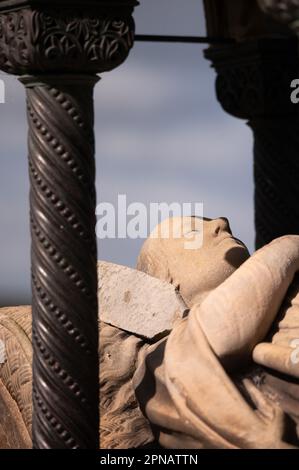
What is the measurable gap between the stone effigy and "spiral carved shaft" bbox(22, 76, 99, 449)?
0.49m

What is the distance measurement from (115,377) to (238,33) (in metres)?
2.32

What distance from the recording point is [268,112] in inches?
455

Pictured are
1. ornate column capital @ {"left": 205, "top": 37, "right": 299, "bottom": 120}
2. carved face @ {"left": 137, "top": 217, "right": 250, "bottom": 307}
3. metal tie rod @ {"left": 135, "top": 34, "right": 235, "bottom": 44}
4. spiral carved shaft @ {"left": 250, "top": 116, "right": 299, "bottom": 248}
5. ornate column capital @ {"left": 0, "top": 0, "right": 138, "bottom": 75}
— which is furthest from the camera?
spiral carved shaft @ {"left": 250, "top": 116, "right": 299, "bottom": 248}

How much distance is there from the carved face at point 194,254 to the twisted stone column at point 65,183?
1324 millimetres

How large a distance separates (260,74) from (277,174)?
656 mm

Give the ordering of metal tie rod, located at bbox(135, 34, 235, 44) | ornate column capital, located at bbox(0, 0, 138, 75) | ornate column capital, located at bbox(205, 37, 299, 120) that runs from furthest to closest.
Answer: ornate column capital, located at bbox(205, 37, 299, 120), metal tie rod, located at bbox(135, 34, 235, 44), ornate column capital, located at bbox(0, 0, 138, 75)

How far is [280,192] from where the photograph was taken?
11695 millimetres

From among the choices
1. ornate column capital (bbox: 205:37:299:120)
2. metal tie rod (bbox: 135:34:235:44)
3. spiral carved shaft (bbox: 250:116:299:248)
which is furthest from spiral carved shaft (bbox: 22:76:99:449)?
spiral carved shaft (bbox: 250:116:299:248)

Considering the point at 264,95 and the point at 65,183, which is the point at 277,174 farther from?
the point at 65,183

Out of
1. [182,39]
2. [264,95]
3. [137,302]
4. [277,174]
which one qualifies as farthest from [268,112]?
[137,302]

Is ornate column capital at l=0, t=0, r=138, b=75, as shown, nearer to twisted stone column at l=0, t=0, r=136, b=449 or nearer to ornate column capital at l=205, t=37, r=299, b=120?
twisted stone column at l=0, t=0, r=136, b=449

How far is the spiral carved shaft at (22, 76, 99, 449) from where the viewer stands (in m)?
9.79
